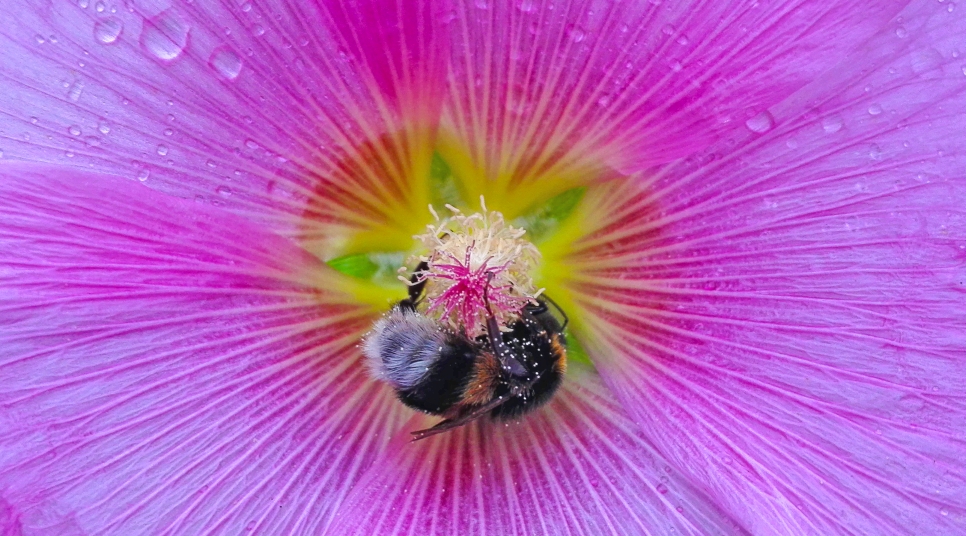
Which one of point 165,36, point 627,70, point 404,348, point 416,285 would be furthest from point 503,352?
point 165,36

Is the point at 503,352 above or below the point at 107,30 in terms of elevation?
below

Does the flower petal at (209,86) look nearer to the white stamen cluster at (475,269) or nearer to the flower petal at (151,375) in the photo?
the flower petal at (151,375)

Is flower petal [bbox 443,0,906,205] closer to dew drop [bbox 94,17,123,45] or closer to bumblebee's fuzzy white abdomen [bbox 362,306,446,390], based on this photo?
bumblebee's fuzzy white abdomen [bbox 362,306,446,390]

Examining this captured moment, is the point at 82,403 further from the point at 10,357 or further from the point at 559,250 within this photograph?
the point at 559,250

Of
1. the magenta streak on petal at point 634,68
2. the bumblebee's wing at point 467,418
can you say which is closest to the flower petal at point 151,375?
the bumblebee's wing at point 467,418

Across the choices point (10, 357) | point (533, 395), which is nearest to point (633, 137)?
point (533, 395)

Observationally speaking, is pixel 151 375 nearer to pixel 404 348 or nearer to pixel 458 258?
pixel 404 348
